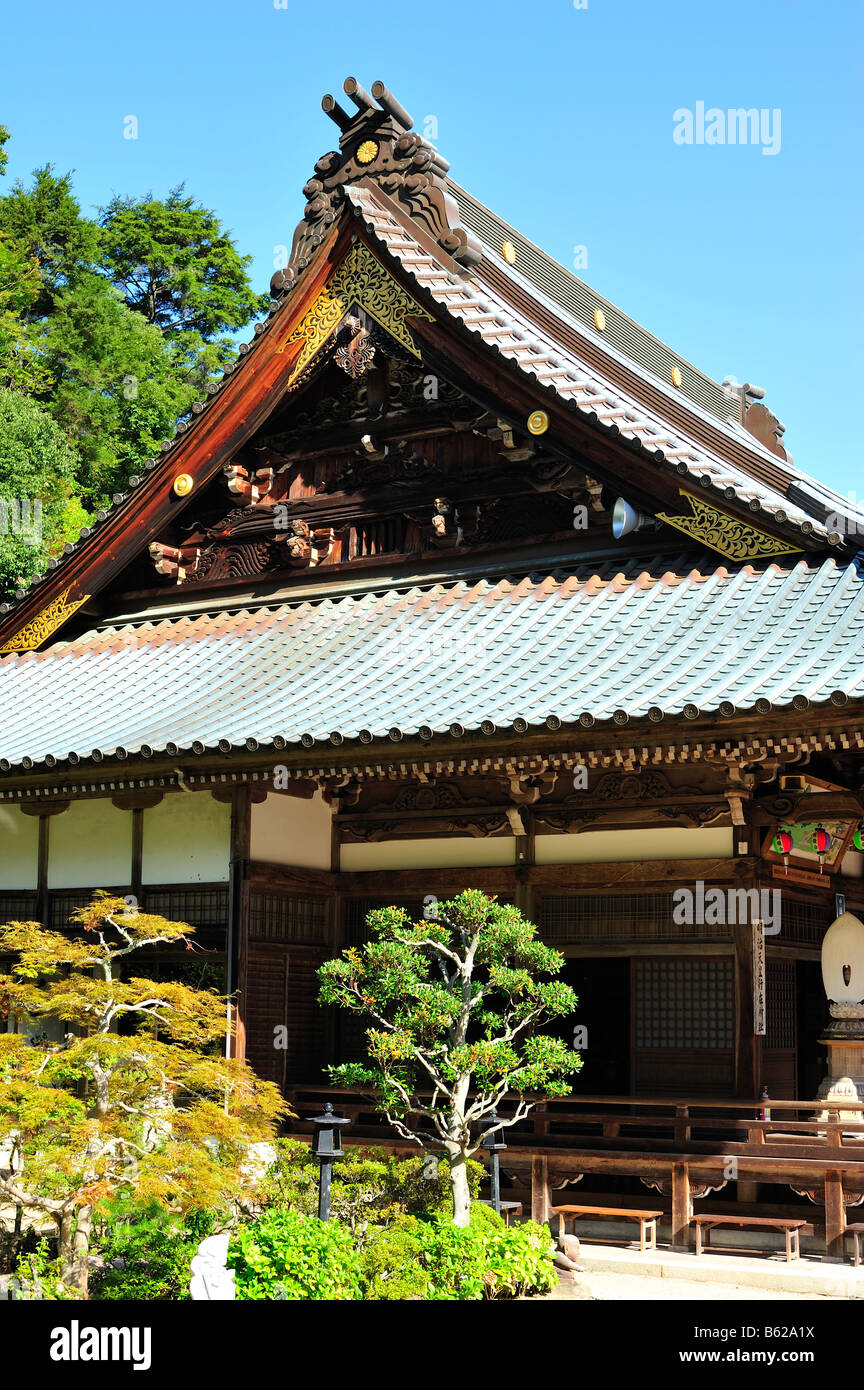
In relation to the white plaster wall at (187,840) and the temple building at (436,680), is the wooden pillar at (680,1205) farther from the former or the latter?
the white plaster wall at (187,840)

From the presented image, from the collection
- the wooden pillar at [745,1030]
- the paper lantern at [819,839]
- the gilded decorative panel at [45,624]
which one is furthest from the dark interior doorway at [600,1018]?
the gilded decorative panel at [45,624]

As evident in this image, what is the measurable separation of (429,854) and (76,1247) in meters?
5.80

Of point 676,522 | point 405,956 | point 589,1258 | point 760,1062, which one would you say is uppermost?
point 676,522

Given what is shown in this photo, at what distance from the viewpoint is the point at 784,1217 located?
12.1 meters

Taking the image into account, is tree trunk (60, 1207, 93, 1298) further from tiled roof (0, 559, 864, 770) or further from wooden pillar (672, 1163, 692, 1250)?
wooden pillar (672, 1163, 692, 1250)

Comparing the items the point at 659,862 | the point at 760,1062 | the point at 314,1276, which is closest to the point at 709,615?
the point at 659,862

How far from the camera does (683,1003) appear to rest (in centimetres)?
1291

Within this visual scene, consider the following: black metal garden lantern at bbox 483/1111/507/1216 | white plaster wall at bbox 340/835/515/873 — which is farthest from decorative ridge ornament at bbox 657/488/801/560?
black metal garden lantern at bbox 483/1111/507/1216

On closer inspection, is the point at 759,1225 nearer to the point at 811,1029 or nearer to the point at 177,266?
the point at 811,1029

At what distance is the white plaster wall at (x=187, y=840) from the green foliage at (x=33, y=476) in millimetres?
16993

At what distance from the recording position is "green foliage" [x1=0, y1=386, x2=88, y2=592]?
3209cm
